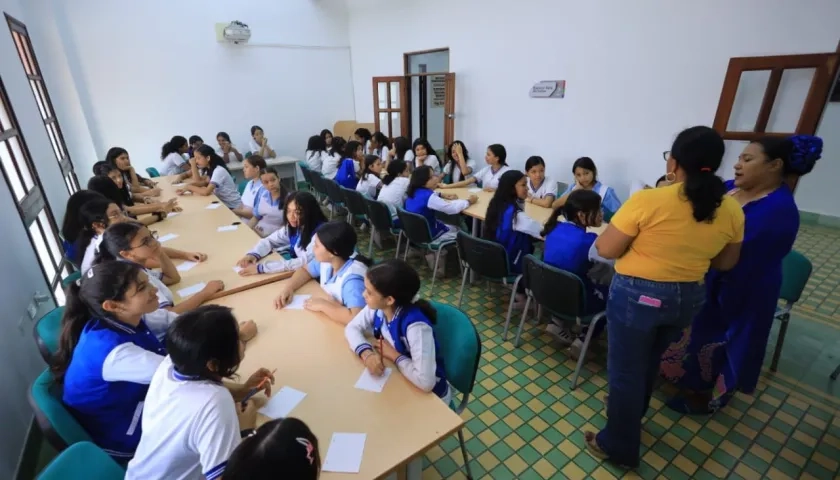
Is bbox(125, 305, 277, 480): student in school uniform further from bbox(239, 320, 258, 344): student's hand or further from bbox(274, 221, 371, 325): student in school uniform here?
bbox(274, 221, 371, 325): student in school uniform

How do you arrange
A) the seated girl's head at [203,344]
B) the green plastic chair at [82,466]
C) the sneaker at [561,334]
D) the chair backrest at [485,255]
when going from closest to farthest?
the green plastic chair at [82,466] < the seated girl's head at [203,344] < the chair backrest at [485,255] < the sneaker at [561,334]

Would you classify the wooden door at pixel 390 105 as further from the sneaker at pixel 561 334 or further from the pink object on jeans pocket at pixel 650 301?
the pink object on jeans pocket at pixel 650 301

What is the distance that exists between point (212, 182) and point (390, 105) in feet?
11.9

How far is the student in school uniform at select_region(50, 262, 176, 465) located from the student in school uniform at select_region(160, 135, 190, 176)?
4.64m

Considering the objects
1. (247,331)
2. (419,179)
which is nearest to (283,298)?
(247,331)

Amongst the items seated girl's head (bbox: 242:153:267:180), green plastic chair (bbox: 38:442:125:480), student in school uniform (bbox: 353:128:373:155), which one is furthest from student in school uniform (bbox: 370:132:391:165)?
green plastic chair (bbox: 38:442:125:480)

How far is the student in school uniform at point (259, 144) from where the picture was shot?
6680mm

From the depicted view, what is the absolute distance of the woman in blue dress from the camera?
5.63 feet

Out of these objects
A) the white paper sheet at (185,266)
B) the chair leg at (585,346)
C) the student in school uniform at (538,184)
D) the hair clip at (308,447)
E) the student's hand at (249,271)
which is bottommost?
the chair leg at (585,346)

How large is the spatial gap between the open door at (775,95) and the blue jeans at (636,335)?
2.45 m

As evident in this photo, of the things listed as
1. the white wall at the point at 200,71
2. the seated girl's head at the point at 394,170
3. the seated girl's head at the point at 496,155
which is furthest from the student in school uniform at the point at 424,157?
the white wall at the point at 200,71

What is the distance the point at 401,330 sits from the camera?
1.45 metres

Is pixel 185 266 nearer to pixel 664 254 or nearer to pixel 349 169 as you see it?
pixel 664 254

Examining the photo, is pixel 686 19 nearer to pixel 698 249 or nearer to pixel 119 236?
pixel 698 249
